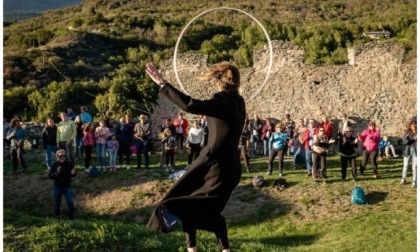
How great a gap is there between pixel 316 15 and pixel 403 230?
5074 centimetres

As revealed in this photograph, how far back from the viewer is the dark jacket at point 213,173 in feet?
15.0

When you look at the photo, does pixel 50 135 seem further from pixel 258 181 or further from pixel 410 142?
pixel 410 142

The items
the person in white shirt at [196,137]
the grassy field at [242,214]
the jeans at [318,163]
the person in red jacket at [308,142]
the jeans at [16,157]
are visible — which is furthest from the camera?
the jeans at [16,157]

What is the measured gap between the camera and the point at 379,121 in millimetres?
21531

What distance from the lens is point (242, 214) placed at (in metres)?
12.8

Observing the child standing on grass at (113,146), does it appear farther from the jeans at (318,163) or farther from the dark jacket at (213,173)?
the dark jacket at (213,173)

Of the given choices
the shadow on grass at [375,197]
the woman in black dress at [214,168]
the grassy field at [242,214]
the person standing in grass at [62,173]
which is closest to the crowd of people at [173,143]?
the grassy field at [242,214]

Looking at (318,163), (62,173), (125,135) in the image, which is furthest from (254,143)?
(62,173)

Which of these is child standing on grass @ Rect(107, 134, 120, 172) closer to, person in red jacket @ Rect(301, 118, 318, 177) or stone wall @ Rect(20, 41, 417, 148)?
person in red jacket @ Rect(301, 118, 318, 177)

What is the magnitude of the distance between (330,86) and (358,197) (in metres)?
9.69

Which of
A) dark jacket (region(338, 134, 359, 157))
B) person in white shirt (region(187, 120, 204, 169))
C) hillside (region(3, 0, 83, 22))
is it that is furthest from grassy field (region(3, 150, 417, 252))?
hillside (region(3, 0, 83, 22))

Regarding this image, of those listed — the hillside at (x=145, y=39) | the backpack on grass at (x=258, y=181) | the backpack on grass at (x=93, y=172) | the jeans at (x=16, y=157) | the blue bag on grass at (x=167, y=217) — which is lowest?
the backpack on grass at (x=258, y=181)

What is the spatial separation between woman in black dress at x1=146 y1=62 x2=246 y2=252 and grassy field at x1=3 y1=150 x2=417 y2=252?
3.42m

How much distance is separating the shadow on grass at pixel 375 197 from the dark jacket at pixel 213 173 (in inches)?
356
